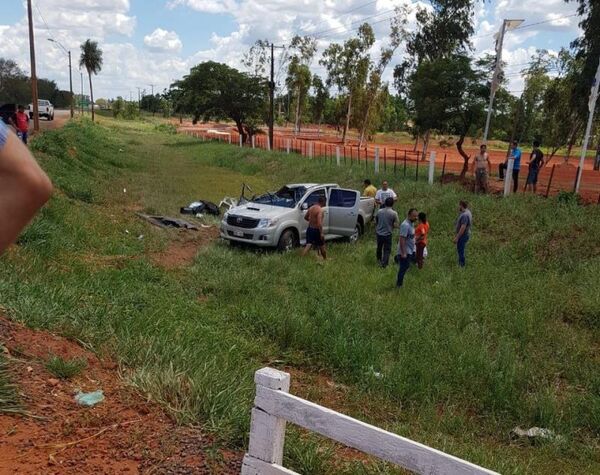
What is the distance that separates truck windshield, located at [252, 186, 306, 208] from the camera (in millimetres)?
13312

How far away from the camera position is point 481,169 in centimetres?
1556

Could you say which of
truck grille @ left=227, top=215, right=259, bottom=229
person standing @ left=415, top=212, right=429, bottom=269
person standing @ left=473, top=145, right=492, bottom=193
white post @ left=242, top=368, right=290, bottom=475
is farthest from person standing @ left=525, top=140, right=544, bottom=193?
white post @ left=242, top=368, right=290, bottom=475

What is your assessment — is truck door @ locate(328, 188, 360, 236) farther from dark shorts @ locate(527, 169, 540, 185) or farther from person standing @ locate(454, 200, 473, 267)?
dark shorts @ locate(527, 169, 540, 185)

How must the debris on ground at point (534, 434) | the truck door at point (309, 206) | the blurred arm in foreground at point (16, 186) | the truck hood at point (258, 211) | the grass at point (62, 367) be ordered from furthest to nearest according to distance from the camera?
the truck door at point (309, 206) < the truck hood at point (258, 211) < the debris on ground at point (534, 434) < the grass at point (62, 367) < the blurred arm in foreground at point (16, 186)

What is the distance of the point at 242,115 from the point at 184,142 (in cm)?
568

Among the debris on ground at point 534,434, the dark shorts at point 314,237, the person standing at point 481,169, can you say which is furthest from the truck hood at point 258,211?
the debris on ground at point 534,434

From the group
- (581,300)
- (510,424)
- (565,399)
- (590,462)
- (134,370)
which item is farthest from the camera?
(581,300)

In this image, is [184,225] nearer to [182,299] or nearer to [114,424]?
[182,299]

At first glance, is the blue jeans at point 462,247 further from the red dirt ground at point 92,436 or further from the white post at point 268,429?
the white post at point 268,429

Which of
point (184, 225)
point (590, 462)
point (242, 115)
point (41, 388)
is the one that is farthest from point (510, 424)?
point (242, 115)

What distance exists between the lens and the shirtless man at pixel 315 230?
469 inches

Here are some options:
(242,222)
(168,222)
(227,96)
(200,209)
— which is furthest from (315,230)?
(227,96)

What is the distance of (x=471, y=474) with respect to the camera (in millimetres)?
2316

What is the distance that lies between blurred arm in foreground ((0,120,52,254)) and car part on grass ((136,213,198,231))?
1333cm
